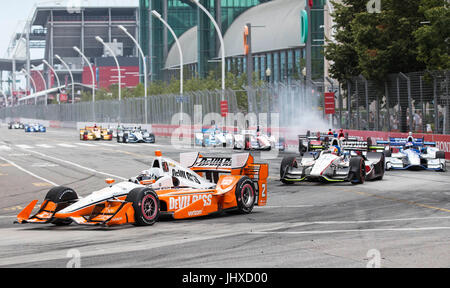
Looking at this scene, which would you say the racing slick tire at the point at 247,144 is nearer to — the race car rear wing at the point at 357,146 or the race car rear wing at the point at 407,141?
the race car rear wing at the point at 407,141

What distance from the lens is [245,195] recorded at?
1533cm

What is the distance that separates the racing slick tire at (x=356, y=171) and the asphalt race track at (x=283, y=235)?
0.73 feet

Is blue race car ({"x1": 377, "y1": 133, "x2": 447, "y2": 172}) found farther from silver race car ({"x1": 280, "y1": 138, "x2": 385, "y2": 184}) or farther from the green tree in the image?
the green tree

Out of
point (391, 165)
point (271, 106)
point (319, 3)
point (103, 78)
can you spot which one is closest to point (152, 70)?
point (319, 3)

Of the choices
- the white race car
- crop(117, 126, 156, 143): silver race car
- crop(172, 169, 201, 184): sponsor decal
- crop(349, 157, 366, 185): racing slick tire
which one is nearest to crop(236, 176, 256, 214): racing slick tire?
crop(172, 169, 201, 184): sponsor decal

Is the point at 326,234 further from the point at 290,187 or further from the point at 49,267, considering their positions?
the point at 290,187

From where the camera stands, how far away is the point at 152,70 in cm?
12538

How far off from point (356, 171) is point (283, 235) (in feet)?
28.9

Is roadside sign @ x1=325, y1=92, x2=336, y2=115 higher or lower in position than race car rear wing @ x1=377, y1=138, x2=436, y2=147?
higher

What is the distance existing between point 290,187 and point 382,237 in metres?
8.77

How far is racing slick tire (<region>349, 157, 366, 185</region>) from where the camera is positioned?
66.6 feet

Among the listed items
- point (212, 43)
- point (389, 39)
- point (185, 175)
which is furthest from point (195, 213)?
point (212, 43)

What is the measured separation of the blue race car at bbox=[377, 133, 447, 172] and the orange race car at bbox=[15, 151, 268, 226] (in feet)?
33.3

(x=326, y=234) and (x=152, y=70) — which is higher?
(x=152, y=70)
